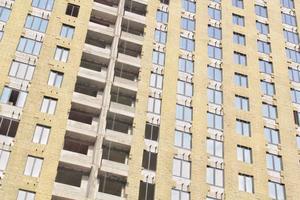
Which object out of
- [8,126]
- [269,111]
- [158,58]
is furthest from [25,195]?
[269,111]

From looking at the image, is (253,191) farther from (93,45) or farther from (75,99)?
(93,45)

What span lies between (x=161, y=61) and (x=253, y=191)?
1779 cm

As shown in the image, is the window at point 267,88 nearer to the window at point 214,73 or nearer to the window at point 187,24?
the window at point 214,73

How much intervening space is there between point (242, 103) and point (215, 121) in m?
4.66

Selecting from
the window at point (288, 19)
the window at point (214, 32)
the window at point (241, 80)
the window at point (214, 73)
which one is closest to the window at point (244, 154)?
the window at point (241, 80)

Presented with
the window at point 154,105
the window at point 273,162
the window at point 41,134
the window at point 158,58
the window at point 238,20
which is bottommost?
the window at point 41,134

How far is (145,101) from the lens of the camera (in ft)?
181

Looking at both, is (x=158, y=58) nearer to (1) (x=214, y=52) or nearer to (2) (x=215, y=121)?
(1) (x=214, y=52)

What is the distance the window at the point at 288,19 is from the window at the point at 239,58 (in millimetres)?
10127

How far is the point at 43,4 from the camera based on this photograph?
196 feet

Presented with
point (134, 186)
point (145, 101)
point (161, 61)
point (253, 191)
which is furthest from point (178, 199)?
point (161, 61)

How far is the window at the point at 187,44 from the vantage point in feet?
203

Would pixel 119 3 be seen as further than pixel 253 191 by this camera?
Yes

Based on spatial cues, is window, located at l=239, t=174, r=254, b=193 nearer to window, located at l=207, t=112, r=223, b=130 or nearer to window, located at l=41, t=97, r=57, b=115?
window, located at l=207, t=112, r=223, b=130
